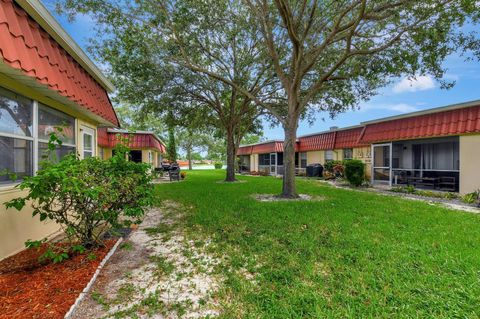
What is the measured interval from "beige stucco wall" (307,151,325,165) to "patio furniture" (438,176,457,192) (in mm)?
8608

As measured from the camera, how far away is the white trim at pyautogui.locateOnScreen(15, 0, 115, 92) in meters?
3.61

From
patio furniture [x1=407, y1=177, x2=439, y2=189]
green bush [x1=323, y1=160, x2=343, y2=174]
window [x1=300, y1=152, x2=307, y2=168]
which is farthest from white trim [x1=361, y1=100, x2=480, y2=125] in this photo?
window [x1=300, y1=152, x2=307, y2=168]

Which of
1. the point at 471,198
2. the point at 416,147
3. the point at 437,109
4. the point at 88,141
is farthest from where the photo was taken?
the point at 416,147

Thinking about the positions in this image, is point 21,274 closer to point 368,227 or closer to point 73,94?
point 73,94

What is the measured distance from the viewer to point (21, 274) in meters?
3.09

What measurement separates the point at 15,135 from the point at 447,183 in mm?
13989

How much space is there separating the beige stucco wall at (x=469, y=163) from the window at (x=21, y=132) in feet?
39.9

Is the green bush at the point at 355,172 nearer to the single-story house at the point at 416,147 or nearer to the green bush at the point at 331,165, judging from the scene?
the single-story house at the point at 416,147

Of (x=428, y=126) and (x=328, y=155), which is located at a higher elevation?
(x=428, y=126)

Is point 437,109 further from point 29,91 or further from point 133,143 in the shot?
point 133,143

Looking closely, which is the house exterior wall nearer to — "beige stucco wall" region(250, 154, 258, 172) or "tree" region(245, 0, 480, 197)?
"tree" region(245, 0, 480, 197)

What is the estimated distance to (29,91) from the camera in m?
4.04

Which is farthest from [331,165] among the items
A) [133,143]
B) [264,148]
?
[133,143]

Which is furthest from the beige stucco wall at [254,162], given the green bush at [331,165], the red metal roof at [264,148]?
the green bush at [331,165]
